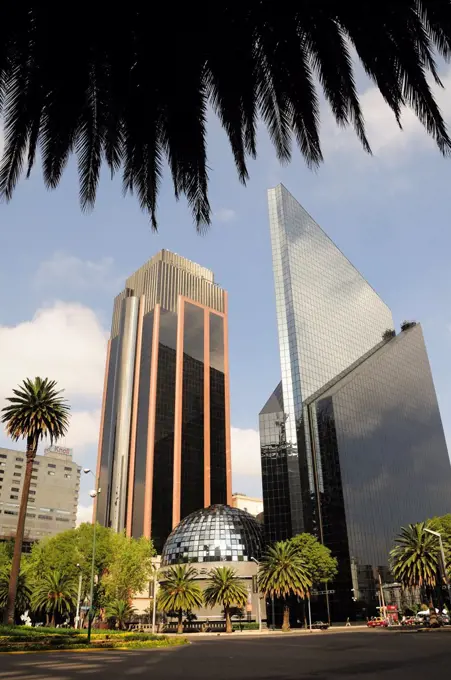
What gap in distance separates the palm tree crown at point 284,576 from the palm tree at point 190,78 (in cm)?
7508

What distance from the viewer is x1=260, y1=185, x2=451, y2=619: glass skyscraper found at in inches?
4097

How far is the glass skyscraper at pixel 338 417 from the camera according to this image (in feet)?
341

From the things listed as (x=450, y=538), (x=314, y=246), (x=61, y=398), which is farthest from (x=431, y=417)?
(x=61, y=398)

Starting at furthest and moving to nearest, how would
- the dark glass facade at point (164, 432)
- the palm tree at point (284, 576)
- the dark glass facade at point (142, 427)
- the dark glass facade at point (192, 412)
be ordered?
the dark glass facade at point (192, 412) → the dark glass facade at point (164, 432) → the dark glass facade at point (142, 427) → the palm tree at point (284, 576)

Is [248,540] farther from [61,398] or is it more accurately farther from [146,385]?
[61,398]

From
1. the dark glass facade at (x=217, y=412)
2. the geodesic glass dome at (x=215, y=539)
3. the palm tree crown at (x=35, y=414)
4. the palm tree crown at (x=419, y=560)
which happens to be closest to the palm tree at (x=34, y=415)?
the palm tree crown at (x=35, y=414)

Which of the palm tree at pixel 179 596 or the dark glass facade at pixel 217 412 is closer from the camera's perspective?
the palm tree at pixel 179 596

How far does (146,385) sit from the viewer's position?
148 meters

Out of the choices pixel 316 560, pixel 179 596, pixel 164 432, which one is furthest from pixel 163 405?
pixel 179 596

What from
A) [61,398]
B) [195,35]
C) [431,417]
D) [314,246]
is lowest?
[195,35]

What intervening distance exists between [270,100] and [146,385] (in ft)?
478

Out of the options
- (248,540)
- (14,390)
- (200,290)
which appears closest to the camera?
(14,390)

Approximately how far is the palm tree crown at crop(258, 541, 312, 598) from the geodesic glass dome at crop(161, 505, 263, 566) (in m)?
31.1

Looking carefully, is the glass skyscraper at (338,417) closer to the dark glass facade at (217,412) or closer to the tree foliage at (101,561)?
the tree foliage at (101,561)
